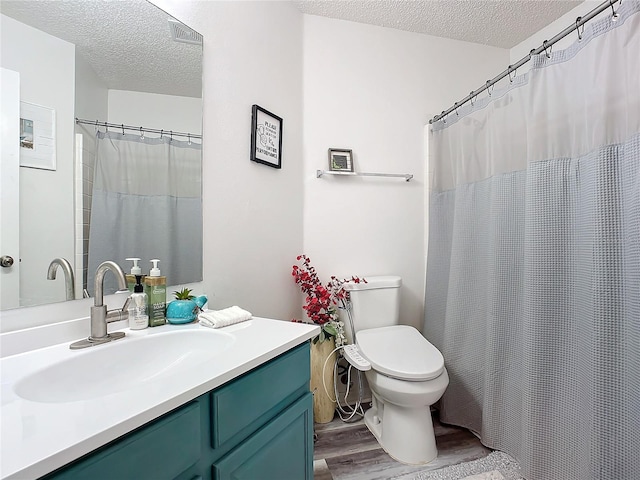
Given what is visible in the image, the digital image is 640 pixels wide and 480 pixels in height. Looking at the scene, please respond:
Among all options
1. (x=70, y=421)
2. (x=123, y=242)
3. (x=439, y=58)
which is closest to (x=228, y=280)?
(x=123, y=242)

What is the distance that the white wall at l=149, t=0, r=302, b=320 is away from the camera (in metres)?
1.37

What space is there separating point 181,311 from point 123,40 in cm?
93

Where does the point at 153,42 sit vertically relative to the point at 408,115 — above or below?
below

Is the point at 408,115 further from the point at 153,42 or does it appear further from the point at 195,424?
the point at 195,424

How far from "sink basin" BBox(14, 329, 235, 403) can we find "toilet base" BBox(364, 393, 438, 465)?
108 cm

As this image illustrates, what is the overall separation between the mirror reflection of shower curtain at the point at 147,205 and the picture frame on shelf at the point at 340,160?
0.91 m

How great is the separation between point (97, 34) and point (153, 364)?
3.36 ft

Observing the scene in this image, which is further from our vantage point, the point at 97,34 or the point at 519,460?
the point at 519,460

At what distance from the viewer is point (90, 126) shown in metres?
0.95

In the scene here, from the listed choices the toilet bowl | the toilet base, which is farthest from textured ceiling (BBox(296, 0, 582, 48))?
the toilet base

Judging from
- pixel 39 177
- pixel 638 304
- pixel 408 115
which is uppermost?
pixel 408 115

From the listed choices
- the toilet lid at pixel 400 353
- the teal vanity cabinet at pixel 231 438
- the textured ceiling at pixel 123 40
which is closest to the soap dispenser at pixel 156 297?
the teal vanity cabinet at pixel 231 438

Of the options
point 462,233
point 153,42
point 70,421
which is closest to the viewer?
point 70,421

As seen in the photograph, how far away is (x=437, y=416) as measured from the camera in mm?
1957
